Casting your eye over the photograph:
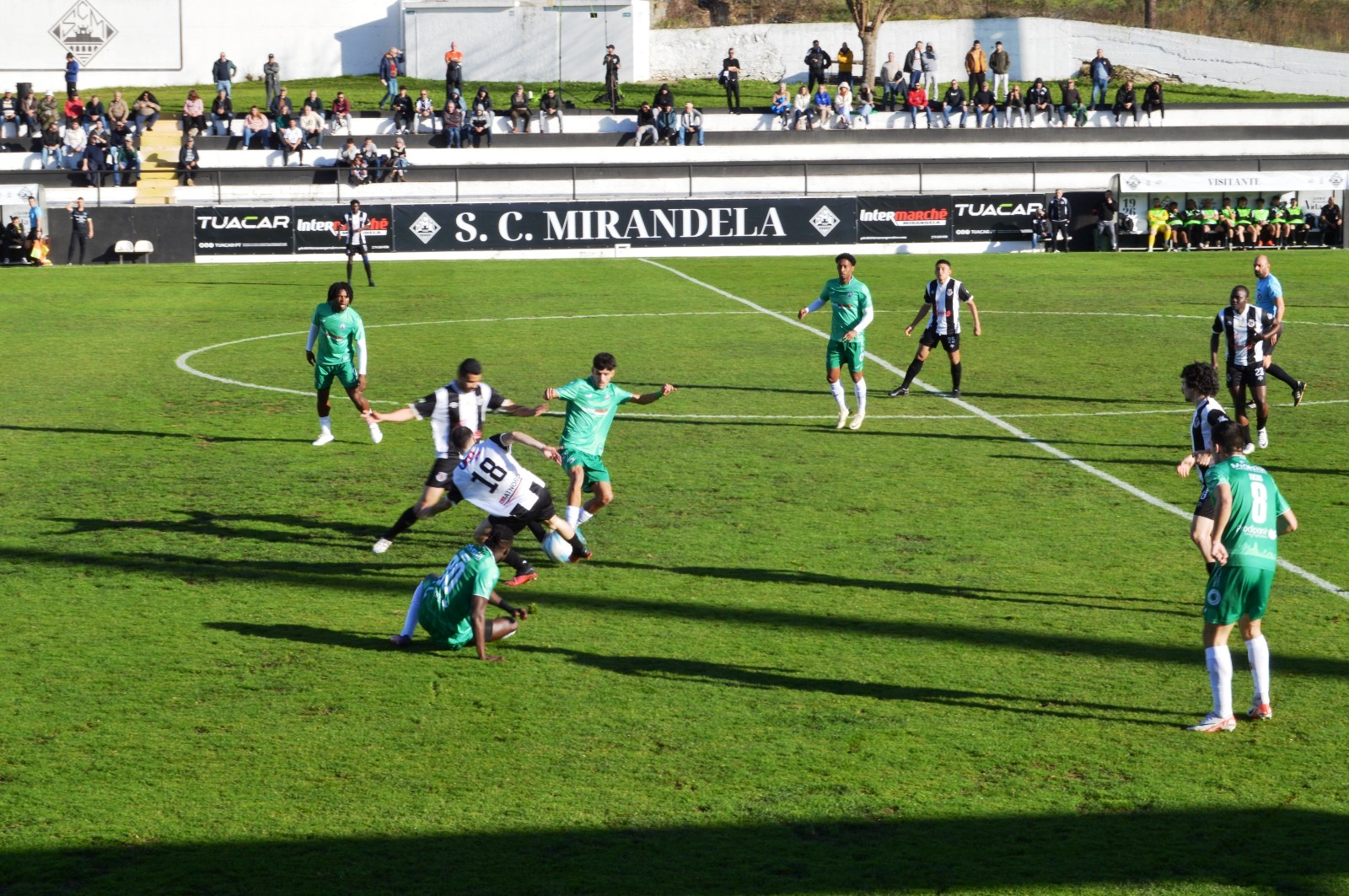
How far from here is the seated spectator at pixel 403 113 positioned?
186 feet

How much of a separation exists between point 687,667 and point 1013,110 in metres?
55.3

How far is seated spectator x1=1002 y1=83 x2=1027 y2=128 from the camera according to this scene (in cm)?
6116

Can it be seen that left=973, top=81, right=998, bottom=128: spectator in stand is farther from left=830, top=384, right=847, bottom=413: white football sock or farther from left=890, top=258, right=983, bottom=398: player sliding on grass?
left=830, top=384, right=847, bottom=413: white football sock

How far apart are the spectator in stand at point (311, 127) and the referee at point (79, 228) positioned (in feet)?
37.8

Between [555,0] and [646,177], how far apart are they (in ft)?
61.4

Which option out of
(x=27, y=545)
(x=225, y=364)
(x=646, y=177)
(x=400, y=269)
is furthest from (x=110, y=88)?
(x=27, y=545)

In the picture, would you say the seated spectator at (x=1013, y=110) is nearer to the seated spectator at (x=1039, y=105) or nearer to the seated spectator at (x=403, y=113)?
the seated spectator at (x=1039, y=105)

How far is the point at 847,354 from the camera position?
62.1 feet

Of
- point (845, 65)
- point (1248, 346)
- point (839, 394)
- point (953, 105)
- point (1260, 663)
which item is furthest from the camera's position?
point (845, 65)

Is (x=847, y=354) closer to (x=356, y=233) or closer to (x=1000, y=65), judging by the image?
(x=356, y=233)

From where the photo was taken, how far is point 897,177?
183 feet

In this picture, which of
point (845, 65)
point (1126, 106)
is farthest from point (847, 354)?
point (1126, 106)

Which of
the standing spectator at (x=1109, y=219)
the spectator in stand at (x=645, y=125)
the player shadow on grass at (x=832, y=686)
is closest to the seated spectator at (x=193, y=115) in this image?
the spectator in stand at (x=645, y=125)

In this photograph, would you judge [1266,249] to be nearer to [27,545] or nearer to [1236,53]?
[1236,53]
